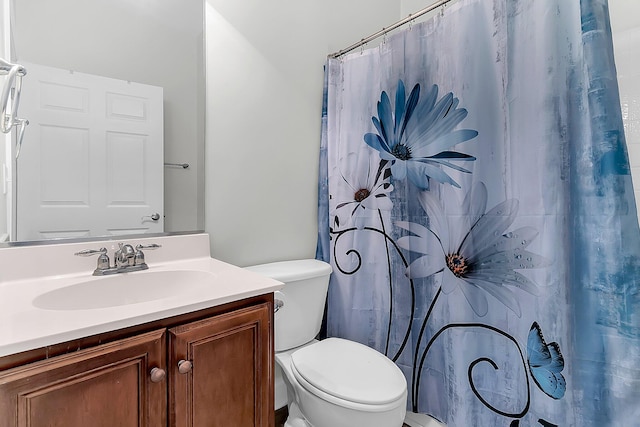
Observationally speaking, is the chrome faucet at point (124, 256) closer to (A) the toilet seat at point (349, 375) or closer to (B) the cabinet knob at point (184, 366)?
(B) the cabinet knob at point (184, 366)

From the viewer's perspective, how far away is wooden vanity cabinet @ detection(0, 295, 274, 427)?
24.2 inches

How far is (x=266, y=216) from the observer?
5.12 ft

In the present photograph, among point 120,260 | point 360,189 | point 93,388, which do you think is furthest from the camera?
point 360,189

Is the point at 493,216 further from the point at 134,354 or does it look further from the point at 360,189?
the point at 134,354

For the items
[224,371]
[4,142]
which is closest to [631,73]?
[224,371]

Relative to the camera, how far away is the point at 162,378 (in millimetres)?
744

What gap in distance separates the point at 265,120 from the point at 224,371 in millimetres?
1120

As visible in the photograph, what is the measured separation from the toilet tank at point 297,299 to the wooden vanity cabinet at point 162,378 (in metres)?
0.40

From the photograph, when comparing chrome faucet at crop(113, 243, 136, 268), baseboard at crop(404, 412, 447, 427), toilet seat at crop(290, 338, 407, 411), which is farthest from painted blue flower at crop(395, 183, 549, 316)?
chrome faucet at crop(113, 243, 136, 268)

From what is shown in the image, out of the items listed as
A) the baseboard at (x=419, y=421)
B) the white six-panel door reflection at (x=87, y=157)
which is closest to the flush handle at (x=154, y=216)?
the white six-panel door reflection at (x=87, y=157)

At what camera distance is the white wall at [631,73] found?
1.13 meters

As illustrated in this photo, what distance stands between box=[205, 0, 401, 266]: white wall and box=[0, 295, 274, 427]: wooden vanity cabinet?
62 centimetres

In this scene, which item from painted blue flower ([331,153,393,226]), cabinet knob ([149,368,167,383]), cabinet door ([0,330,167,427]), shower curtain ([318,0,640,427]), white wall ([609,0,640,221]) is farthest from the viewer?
painted blue flower ([331,153,393,226])

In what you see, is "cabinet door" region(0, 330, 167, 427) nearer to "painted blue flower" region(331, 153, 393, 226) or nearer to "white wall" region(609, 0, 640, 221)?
"painted blue flower" region(331, 153, 393, 226)
